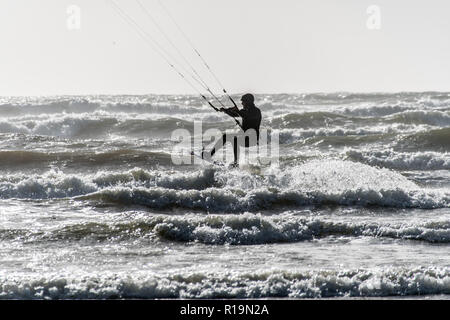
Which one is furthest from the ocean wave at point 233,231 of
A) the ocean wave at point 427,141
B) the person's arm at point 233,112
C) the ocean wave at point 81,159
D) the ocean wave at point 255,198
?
the ocean wave at point 427,141

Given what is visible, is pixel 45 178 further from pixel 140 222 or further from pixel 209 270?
pixel 209 270

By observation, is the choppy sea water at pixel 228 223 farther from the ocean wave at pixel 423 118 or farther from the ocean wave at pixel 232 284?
the ocean wave at pixel 423 118

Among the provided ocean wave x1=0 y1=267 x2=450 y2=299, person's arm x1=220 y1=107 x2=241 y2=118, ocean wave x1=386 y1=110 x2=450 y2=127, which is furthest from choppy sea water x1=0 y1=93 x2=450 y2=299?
ocean wave x1=386 y1=110 x2=450 y2=127

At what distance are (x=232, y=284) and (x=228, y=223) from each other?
3166mm

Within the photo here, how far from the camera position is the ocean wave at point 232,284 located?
8.52m

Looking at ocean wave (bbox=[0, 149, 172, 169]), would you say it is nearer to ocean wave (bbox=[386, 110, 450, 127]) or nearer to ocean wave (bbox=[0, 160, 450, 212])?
ocean wave (bbox=[0, 160, 450, 212])

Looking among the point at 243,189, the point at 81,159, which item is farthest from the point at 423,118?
the point at 243,189

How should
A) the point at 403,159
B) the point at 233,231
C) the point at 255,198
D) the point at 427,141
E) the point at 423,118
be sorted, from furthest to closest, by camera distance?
the point at 423,118
the point at 427,141
the point at 403,159
the point at 255,198
the point at 233,231

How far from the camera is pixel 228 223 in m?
11.9

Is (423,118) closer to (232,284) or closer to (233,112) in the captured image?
(233,112)

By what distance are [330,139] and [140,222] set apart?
14.7 metres

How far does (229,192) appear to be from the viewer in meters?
15.0
